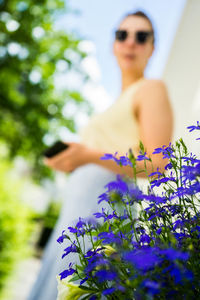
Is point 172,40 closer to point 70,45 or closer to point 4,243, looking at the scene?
point 70,45

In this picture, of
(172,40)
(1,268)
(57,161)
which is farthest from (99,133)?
(172,40)

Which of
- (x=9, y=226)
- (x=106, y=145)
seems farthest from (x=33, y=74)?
(x=106, y=145)

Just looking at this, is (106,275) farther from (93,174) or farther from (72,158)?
(72,158)

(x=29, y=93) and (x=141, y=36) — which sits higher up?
(x=29, y=93)

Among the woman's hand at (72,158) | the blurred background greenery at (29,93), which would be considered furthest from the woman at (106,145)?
the blurred background greenery at (29,93)

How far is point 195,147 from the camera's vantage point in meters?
1.08

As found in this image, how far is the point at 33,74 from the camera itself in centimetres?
775

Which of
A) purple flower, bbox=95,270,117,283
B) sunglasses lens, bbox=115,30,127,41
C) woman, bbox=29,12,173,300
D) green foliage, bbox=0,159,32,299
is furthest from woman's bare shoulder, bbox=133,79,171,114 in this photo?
green foliage, bbox=0,159,32,299

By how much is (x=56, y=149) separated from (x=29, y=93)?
6.48 m

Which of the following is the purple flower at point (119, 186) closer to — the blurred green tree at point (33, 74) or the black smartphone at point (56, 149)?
the black smartphone at point (56, 149)

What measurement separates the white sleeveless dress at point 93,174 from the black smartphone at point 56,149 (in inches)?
6.3

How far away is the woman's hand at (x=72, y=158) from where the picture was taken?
1628mm

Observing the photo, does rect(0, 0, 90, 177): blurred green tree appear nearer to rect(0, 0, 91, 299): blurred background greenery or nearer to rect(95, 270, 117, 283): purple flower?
rect(0, 0, 91, 299): blurred background greenery

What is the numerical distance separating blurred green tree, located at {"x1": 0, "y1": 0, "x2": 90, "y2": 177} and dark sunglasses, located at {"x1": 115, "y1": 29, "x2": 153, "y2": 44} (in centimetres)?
Result: 476
